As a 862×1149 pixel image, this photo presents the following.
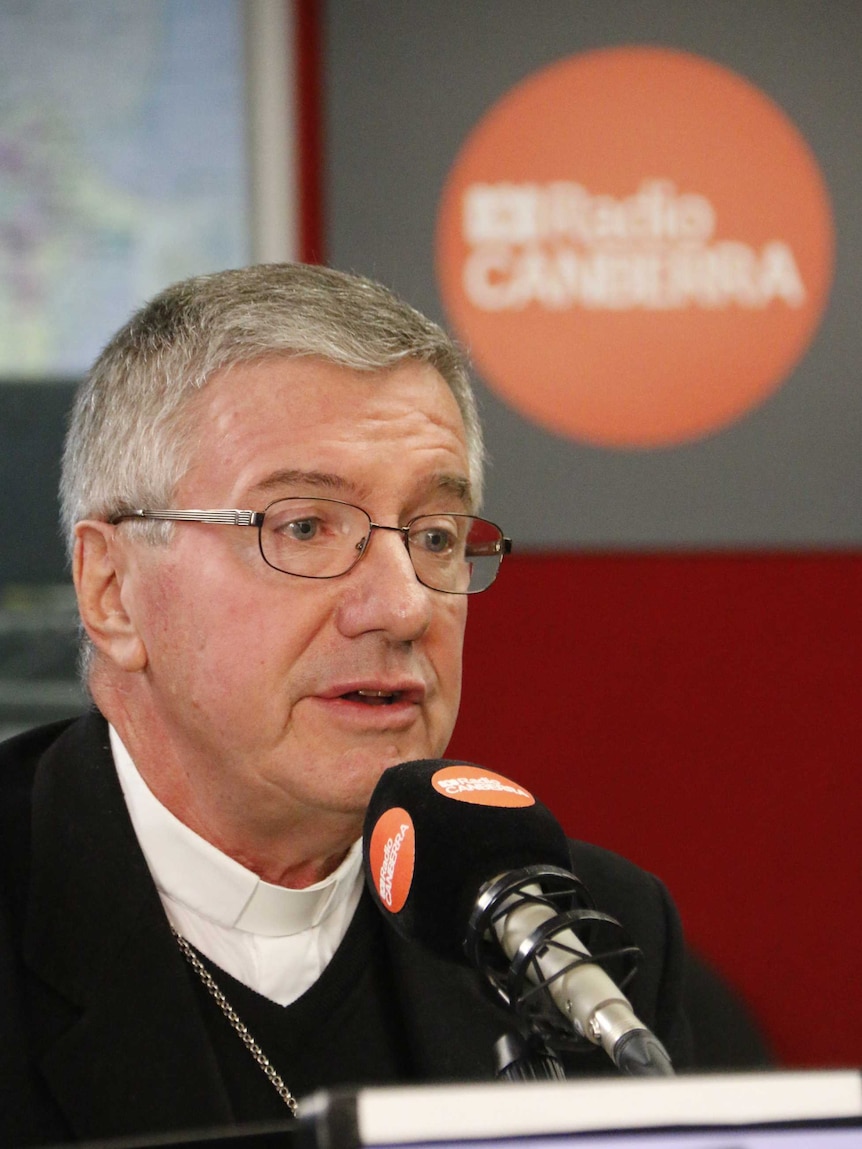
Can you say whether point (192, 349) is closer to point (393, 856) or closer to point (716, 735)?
point (393, 856)

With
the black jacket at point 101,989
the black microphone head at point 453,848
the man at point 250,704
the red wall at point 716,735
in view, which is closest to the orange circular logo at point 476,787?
the black microphone head at point 453,848

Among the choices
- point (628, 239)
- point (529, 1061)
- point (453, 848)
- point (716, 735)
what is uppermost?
point (628, 239)

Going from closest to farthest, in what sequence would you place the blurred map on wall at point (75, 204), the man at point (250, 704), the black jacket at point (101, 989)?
the black jacket at point (101, 989)
the man at point (250, 704)
the blurred map on wall at point (75, 204)

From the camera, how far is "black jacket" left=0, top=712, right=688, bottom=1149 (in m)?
1.27

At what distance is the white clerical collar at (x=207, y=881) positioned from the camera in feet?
4.83

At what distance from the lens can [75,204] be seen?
3008 millimetres

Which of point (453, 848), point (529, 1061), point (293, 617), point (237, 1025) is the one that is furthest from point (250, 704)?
point (529, 1061)

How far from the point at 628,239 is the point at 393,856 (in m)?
2.29

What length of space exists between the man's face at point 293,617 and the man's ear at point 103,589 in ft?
0.10

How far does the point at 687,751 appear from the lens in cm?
315

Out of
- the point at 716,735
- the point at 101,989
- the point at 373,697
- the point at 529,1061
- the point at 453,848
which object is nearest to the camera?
the point at 529,1061

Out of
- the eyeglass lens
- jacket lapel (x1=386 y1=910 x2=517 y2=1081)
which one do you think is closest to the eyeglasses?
the eyeglass lens

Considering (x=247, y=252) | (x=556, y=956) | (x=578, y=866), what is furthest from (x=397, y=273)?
(x=556, y=956)

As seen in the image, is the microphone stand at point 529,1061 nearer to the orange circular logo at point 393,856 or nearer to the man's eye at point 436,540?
the orange circular logo at point 393,856
